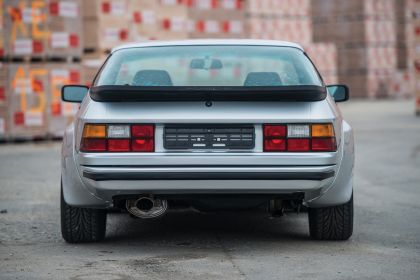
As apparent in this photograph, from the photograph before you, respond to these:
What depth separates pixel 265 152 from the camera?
5.73m

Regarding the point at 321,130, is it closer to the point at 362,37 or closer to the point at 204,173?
the point at 204,173

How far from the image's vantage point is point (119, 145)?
18.9 feet

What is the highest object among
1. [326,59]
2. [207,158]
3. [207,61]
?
[207,61]

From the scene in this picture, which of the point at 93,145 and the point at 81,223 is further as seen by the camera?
the point at 81,223

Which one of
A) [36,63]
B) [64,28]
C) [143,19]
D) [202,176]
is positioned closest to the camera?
[202,176]

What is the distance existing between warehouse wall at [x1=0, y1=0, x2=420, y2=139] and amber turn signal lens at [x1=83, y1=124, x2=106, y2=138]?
11016 mm

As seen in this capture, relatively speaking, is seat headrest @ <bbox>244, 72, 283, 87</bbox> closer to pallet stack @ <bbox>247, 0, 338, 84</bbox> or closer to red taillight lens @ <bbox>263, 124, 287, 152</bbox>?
red taillight lens @ <bbox>263, 124, 287, 152</bbox>

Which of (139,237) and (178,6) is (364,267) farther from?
(178,6)

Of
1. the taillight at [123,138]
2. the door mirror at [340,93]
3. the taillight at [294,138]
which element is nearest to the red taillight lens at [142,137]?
the taillight at [123,138]

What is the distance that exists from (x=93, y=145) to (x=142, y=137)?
301 mm

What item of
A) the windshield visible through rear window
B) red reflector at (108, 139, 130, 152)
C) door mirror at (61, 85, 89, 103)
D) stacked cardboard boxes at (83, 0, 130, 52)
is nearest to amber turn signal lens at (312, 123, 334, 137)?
the windshield visible through rear window

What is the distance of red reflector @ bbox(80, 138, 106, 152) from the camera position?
18.9ft

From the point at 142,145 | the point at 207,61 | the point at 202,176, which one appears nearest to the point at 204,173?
the point at 202,176

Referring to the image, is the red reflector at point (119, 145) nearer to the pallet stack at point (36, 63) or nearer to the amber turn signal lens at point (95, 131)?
the amber turn signal lens at point (95, 131)
